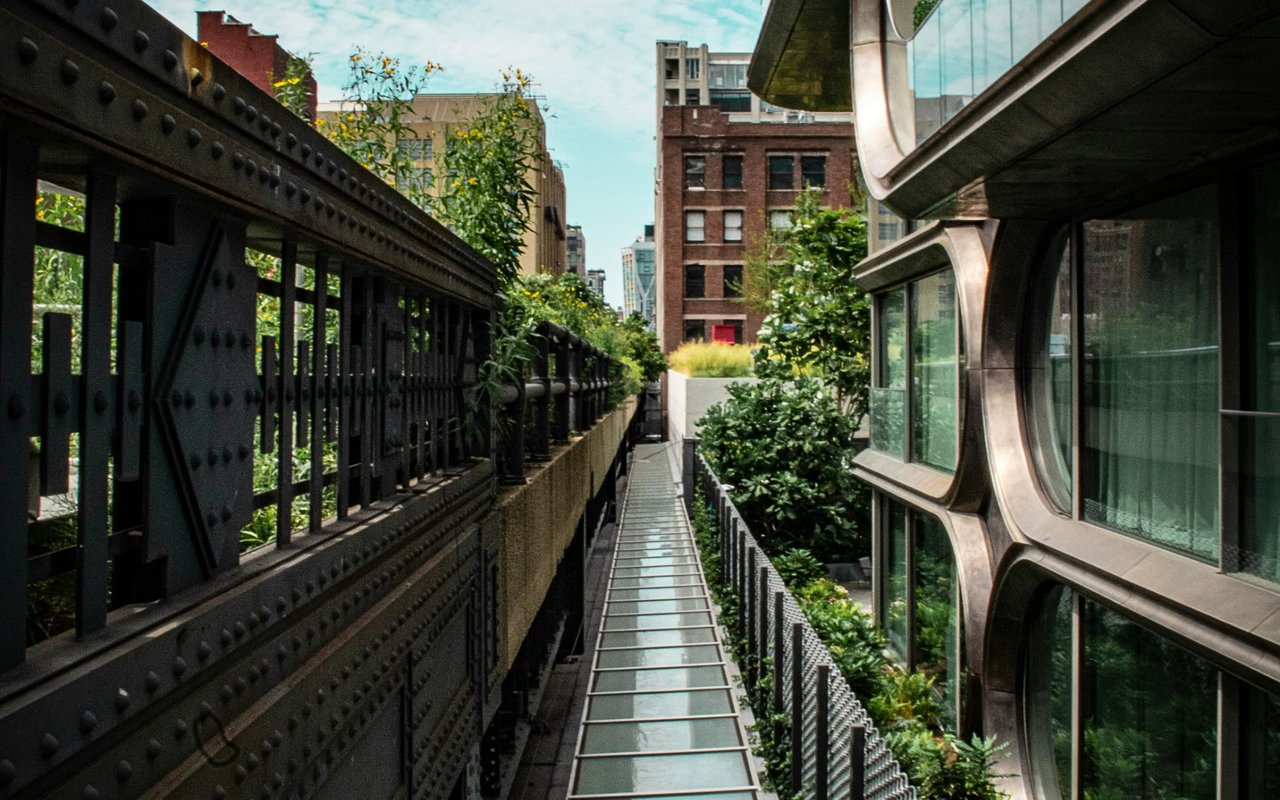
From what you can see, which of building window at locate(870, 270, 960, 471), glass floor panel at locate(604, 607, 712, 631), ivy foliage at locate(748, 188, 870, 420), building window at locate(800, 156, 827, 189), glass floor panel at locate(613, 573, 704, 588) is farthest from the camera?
building window at locate(800, 156, 827, 189)

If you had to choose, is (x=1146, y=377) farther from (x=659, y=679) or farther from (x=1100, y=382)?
(x=659, y=679)

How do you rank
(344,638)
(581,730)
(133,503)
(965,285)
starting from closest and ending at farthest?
(133,503) → (344,638) → (581,730) → (965,285)

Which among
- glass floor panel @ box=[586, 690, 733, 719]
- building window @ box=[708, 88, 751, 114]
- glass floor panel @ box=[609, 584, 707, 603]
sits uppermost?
building window @ box=[708, 88, 751, 114]

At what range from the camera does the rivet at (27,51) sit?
1.42 m

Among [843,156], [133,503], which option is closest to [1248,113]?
[133,503]

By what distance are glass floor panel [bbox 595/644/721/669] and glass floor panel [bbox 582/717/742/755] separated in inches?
58.6

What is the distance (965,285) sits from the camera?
1088cm

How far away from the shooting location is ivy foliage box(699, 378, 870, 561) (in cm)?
2105

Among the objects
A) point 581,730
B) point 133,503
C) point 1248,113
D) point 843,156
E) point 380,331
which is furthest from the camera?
point 843,156

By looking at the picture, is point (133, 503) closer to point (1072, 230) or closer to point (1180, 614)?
point (1180, 614)

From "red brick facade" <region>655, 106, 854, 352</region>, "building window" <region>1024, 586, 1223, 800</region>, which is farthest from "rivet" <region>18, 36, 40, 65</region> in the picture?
"red brick facade" <region>655, 106, 854, 352</region>

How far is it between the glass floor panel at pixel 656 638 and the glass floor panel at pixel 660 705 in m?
1.44

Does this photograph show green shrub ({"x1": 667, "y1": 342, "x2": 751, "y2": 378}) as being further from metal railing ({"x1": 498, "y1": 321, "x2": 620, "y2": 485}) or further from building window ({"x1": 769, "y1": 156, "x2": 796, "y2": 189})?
metal railing ({"x1": 498, "y1": 321, "x2": 620, "y2": 485})

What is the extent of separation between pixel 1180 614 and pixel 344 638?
5962 mm
